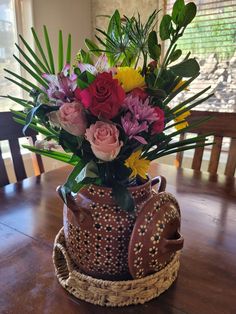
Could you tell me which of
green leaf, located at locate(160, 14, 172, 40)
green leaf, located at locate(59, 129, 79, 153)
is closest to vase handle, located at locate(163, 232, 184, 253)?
green leaf, located at locate(59, 129, 79, 153)

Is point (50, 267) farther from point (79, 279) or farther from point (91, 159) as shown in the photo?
point (91, 159)

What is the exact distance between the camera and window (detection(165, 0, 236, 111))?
204 cm

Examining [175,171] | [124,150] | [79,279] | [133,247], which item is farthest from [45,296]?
[175,171]

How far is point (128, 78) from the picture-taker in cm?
49

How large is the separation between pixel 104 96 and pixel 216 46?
200 centimetres

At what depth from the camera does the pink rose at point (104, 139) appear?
437 mm

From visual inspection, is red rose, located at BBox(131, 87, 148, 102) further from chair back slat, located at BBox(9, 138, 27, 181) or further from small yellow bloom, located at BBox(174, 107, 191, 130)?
chair back slat, located at BBox(9, 138, 27, 181)

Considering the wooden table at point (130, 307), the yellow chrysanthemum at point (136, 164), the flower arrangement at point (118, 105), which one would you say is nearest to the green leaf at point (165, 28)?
the flower arrangement at point (118, 105)

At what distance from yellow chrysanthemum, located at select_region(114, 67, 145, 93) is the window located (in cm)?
186

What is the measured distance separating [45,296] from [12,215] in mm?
390

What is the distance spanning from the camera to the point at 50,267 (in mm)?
631

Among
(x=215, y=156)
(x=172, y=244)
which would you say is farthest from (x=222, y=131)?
(x=172, y=244)

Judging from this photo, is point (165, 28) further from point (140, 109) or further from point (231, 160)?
point (231, 160)

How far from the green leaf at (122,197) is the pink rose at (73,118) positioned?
0.12 meters
